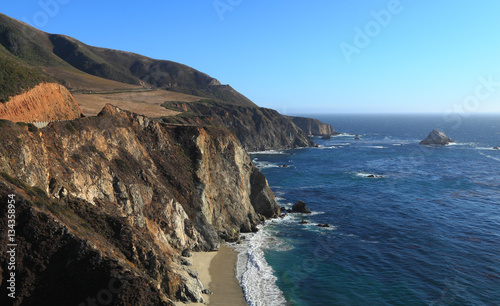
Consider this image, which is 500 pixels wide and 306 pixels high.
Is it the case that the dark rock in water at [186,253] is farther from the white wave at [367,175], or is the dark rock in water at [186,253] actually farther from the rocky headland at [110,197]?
the white wave at [367,175]

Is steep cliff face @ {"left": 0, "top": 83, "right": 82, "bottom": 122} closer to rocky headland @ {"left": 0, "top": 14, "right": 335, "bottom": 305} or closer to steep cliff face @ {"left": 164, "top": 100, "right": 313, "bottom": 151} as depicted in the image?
rocky headland @ {"left": 0, "top": 14, "right": 335, "bottom": 305}

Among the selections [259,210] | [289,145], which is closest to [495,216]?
[259,210]

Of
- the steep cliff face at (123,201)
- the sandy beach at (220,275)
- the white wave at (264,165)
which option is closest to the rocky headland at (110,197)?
the steep cliff face at (123,201)

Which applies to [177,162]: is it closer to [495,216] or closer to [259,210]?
[259,210]

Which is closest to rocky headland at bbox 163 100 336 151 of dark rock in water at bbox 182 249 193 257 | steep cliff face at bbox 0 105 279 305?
steep cliff face at bbox 0 105 279 305

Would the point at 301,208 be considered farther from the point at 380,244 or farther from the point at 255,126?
the point at 255,126

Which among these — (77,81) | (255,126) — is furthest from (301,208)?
(255,126)
